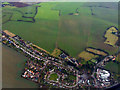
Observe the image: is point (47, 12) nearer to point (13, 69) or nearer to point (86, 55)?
point (86, 55)

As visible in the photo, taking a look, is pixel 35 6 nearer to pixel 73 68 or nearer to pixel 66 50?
pixel 66 50

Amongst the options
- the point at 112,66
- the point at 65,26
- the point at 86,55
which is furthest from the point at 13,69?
the point at 112,66

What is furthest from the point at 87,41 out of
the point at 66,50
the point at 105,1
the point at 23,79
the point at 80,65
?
the point at 105,1

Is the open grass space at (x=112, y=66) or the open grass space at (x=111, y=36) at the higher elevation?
the open grass space at (x=111, y=36)

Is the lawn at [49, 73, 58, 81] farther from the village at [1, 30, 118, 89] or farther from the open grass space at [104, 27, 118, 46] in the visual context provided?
the open grass space at [104, 27, 118, 46]

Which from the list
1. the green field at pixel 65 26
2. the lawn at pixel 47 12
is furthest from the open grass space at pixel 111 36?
the lawn at pixel 47 12

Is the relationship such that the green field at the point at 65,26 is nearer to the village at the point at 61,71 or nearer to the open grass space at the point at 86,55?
Answer: the open grass space at the point at 86,55
